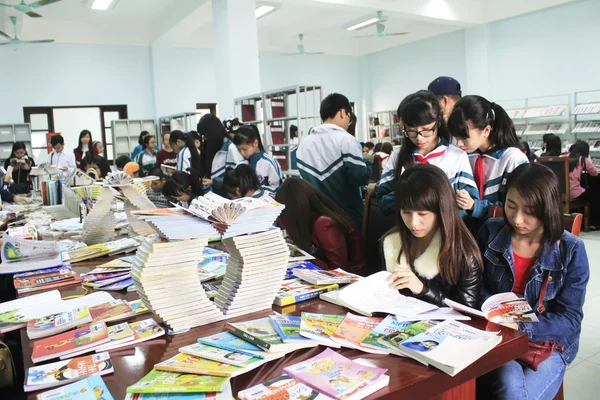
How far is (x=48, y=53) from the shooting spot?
959cm

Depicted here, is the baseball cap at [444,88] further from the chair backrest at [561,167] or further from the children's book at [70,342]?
the chair backrest at [561,167]

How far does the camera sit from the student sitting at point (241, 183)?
122 inches

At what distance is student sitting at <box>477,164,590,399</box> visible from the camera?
1.45 meters

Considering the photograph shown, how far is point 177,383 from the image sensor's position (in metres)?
1.05

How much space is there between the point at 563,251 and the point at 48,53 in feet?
33.7

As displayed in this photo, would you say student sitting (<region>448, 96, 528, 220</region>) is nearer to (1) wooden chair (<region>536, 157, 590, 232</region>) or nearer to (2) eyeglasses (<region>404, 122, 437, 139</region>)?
(2) eyeglasses (<region>404, 122, 437, 139</region>)

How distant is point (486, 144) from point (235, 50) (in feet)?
17.0

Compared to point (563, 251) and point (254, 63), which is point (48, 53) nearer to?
point (254, 63)

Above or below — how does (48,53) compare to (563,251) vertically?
above

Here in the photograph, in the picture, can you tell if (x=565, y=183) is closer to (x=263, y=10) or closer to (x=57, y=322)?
(x=57, y=322)

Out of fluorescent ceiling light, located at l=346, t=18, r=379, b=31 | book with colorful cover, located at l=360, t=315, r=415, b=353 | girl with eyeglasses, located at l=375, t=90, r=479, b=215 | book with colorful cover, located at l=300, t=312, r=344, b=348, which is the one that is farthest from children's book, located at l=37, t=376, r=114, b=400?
fluorescent ceiling light, located at l=346, t=18, r=379, b=31

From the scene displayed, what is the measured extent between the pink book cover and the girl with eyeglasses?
1047 millimetres

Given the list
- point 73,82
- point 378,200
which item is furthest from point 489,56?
point 378,200

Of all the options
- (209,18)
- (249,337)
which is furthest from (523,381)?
(209,18)
